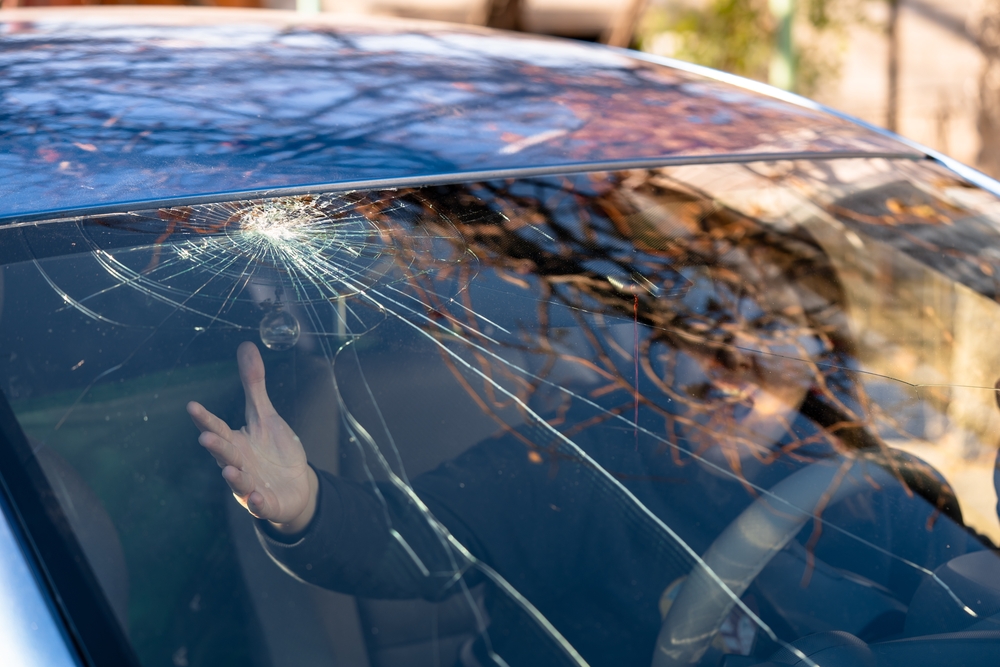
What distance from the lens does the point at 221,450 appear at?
989 millimetres

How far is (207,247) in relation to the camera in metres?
1.12

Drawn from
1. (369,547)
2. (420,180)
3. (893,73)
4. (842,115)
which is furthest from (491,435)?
(893,73)

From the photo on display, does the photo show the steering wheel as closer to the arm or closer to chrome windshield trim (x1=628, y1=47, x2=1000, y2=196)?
the arm

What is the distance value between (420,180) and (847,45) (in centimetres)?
612

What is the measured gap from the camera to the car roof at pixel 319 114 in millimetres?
1198

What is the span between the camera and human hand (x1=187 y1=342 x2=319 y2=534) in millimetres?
980

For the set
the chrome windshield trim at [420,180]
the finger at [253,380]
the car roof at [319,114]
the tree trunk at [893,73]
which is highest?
the car roof at [319,114]

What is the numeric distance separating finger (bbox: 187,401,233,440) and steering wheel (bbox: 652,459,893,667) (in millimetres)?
545

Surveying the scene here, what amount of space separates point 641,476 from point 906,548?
0.36 m

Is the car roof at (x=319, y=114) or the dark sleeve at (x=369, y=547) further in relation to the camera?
the car roof at (x=319, y=114)

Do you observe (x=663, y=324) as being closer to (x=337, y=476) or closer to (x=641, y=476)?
(x=641, y=476)

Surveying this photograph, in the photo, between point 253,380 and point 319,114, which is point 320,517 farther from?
point 319,114

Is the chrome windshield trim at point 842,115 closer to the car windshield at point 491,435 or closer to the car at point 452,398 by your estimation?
the car at point 452,398

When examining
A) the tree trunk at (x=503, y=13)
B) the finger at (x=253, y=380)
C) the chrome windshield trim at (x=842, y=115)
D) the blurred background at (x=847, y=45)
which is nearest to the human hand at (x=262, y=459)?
the finger at (x=253, y=380)
